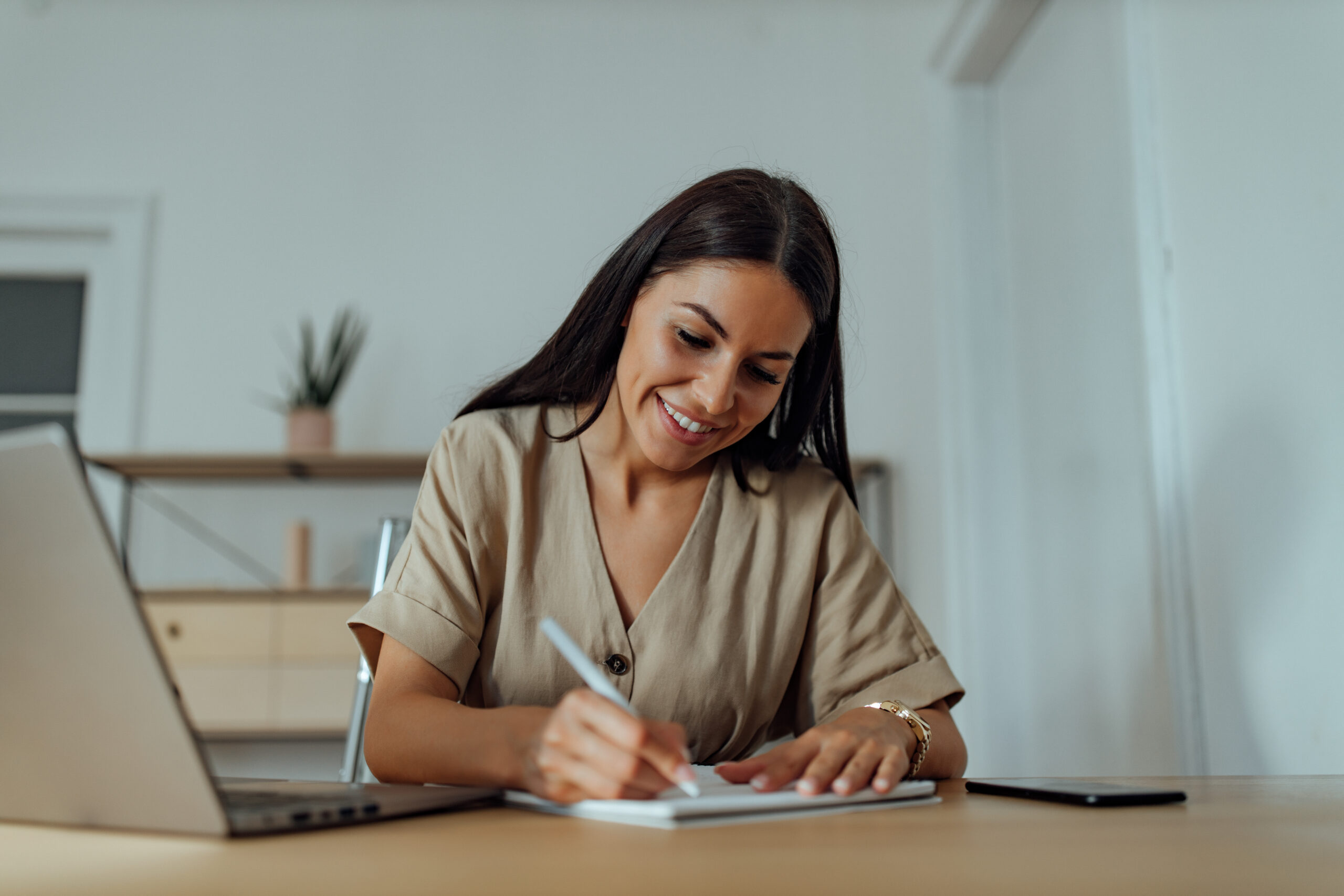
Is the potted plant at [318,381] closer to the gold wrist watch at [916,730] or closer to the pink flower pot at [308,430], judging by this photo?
the pink flower pot at [308,430]

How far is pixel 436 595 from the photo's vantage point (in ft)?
3.60

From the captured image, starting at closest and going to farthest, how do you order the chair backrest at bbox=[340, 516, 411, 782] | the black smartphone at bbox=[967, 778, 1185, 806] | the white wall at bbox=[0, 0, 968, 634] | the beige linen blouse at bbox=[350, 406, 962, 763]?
the black smartphone at bbox=[967, 778, 1185, 806], the beige linen blouse at bbox=[350, 406, 962, 763], the chair backrest at bbox=[340, 516, 411, 782], the white wall at bbox=[0, 0, 968, 634]

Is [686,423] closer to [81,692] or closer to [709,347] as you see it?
[709,347]

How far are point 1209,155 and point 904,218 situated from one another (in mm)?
1535

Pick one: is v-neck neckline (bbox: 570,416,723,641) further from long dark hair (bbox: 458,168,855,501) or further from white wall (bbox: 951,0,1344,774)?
white wall (bbox: 951,0,1344,774)

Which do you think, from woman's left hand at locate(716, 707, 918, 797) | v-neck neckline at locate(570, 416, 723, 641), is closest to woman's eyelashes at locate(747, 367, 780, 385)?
v-neck neckline at locate(570, 416, 723, 641)

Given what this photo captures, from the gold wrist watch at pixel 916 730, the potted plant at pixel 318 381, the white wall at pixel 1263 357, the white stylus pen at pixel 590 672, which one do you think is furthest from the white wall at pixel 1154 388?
the potted plant at pixel 318 381

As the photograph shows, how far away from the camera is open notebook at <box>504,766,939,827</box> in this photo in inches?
24.7

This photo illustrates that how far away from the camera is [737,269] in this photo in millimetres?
1168

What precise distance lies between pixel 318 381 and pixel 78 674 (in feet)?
8.05

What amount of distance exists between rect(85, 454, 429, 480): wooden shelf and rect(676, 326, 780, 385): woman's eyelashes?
162cm

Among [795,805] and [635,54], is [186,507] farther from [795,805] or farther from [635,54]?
[795,805]

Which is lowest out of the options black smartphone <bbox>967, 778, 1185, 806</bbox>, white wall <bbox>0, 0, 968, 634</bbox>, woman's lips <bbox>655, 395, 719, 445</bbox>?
black smartphone <bbox>967, 778, 1185, 806</bbox>

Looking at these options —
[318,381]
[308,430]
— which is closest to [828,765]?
[308,430]
